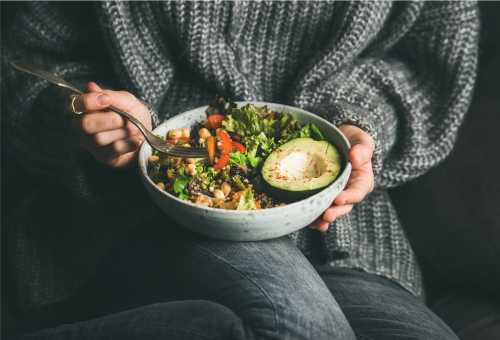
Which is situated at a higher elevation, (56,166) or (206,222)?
(206,222)

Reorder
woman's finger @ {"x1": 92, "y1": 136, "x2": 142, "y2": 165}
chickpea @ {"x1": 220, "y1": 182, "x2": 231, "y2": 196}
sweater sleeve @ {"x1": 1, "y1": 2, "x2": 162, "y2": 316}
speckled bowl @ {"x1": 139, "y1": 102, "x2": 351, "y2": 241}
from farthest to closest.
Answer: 1. sweater sleeve @ {"x1": 1, "y1": 2, "x2": 162, "y2": 316}
2. woman's finger @ {"x1": 92, "y1": 136, "x2": 142, "y2": 165}
3. chickpea @ {"x1": 220, "y1": 182, "x2": 231, "y2": 196}
4. speckled bowl @ {"x1": 139, "y1": 102, "x2": 351, "y2": 241}

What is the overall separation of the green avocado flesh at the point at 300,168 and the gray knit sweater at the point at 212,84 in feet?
0.75

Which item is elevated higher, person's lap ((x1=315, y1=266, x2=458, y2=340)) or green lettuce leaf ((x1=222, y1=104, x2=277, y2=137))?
green lettuce leaf ((x1=222, y1=104, x2=277, y2=137))

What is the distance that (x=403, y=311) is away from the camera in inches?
38.4

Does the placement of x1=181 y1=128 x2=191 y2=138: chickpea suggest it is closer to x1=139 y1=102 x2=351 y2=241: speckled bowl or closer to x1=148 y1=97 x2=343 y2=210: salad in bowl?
x1=148 y1=97 x2=343 y2=210: salad in bowl

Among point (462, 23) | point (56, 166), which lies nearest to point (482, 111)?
point (462, 23)

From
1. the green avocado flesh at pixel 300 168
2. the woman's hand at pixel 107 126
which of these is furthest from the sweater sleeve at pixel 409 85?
the woman's hand at pixel 107 126

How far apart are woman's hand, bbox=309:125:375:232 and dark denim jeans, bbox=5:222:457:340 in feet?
0.40

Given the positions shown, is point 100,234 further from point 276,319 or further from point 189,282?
point 276,319

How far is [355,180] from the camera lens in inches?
37.0

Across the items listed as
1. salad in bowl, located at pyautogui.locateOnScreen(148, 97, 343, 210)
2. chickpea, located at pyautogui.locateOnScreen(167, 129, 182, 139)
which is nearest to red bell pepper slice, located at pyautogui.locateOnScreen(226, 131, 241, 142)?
salad in bowl, located at pyautogui.locateOnScreen(148, 97, 343, 210)

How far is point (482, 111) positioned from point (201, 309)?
2.72ft

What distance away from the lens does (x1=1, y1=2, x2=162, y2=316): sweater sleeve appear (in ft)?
3.58

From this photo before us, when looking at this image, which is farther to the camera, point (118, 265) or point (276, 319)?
point (118, 265)
